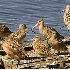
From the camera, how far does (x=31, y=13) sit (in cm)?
1905

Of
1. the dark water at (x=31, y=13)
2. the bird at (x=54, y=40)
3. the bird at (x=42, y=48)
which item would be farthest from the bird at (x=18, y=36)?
the dark water at (x=31, y=13)

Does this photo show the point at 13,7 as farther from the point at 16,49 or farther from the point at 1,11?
the point at 16,49

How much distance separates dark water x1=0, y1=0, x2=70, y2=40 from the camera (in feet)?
56.5

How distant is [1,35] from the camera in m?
12.8

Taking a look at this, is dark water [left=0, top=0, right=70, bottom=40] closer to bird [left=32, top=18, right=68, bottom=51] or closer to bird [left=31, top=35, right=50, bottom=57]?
bird [left=32, top=18, right=68, bottom=51]

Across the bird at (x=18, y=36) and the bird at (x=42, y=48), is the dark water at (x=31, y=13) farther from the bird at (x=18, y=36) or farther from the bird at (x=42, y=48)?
the bird at (x=42, y=48)

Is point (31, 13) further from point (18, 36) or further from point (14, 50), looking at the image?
point (14, 50)

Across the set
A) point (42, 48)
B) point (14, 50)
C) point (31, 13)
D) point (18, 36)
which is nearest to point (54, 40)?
point (42, 48)

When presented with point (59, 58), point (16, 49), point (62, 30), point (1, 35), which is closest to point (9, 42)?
point (16, 49)

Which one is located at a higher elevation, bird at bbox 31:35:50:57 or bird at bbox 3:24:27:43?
bird at bbox 3:24:27:43

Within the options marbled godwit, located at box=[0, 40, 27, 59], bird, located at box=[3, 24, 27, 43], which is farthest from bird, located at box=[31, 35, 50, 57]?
bird, located at box=[3, 24, 27, 43]

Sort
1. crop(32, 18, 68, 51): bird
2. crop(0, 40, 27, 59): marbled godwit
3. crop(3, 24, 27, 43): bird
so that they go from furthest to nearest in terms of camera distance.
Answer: crop(3, 24, 27, 43): bird, crop(32, 18, 68, 51): bird, crop(0, 40, 27, 59): marbled godwit

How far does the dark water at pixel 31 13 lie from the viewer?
17.2 meters

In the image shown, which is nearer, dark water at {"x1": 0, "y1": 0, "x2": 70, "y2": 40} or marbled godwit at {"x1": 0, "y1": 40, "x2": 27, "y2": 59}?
marbled godwit at {"x1": 0, "y1": 40, "x2": 27, "y2": 59}
